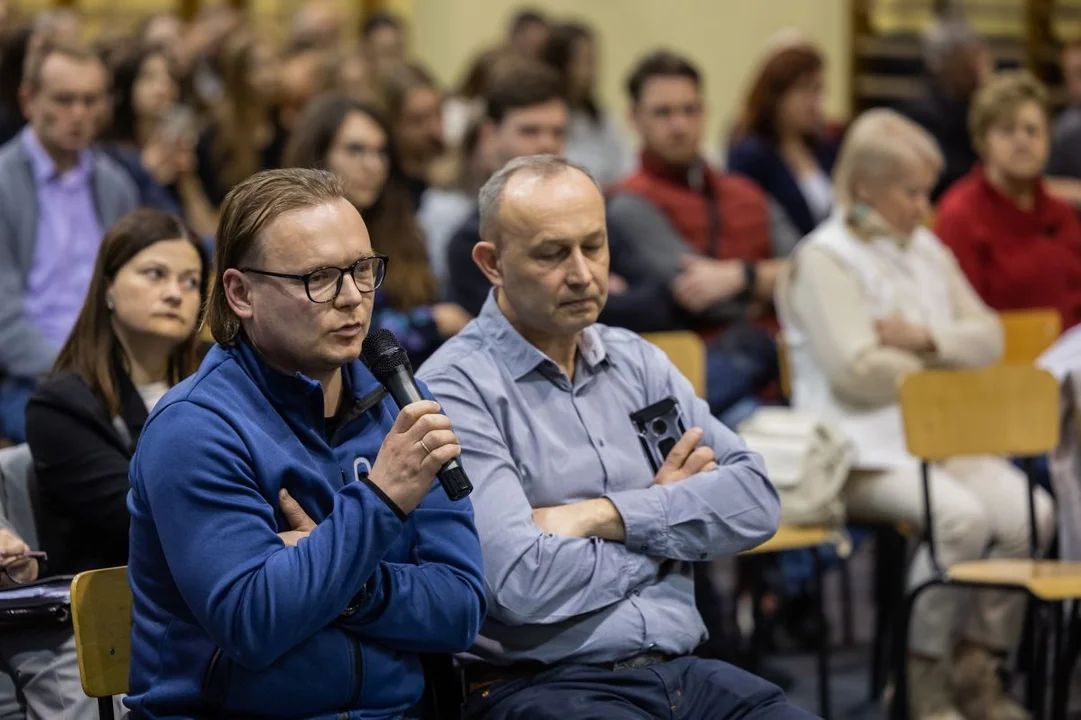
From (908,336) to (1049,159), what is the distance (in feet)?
9.06

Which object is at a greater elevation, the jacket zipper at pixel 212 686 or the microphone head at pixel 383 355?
the microphone head at pixel 383 355

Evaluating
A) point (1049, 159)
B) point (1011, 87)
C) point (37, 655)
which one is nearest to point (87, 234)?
point (37, 655)

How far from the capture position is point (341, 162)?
422cm

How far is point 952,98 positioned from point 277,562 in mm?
5200

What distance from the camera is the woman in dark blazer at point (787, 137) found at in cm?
552

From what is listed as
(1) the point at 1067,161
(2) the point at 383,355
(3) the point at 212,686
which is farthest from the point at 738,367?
(1) the point at 1067,161

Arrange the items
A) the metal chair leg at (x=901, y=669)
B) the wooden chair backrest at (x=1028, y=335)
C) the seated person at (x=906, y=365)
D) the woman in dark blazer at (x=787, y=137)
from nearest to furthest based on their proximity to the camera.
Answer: the metal chair leg at (x=901, y=669) → the seated person at (x=906, y=365) → the wooden chair backrest at (x=1028, y=335) → the woman in dark blazer at (x=787, y=137)

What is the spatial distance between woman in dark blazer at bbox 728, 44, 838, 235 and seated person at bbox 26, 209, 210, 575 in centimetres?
305

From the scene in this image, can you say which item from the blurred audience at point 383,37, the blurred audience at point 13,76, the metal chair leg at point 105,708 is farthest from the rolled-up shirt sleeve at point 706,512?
the blurred audience at point 383,37

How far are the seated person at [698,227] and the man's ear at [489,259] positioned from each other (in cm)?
169

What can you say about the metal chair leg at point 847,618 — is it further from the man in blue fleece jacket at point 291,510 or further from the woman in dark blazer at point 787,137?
the man in blue fleece jacket at point 291,510

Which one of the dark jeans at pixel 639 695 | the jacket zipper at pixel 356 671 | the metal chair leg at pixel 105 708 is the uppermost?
the jacket zipper at pixel 356 671

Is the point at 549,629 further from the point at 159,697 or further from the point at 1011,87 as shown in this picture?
the point at 1011,87

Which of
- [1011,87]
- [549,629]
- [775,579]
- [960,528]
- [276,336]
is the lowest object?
[775,579]
